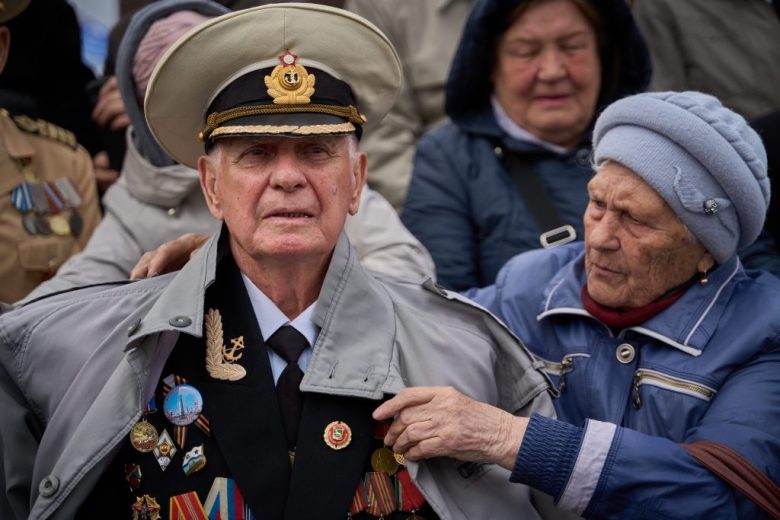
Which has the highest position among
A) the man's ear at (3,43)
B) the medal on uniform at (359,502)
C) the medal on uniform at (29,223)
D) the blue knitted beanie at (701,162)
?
the blue knitted beanie at (701,162)

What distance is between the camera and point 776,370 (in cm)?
297

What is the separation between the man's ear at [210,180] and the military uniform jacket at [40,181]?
4.35 ft

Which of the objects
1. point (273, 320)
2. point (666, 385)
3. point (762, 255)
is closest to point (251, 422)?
point (273, 320)

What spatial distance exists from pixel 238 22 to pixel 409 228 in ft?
5.53

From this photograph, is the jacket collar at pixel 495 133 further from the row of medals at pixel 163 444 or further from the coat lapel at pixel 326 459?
the row of medals at pixel 163 444

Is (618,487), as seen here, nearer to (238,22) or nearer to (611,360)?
(611,360)

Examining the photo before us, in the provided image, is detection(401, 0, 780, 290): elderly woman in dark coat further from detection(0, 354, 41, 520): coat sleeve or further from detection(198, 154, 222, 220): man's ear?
detection(0, 354, 41, 520): coat sleeve

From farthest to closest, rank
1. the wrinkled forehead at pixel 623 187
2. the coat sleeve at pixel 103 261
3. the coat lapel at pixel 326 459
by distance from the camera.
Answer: the coat sleeve at pixel 103 261, the wrinkled forehead at pixel 623 187, the coat lapel at pixel 326 459

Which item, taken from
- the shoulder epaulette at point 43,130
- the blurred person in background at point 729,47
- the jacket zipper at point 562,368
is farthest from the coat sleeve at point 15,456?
the blurred person in background at point 729,47

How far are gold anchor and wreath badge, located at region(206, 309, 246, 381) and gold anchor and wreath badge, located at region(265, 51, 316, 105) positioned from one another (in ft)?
2.13

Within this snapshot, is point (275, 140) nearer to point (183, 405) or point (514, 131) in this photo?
point (183, 405)

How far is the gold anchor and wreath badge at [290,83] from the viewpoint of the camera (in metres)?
2.79

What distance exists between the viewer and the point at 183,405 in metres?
2.77

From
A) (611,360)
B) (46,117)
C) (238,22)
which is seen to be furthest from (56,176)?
(611,360)
